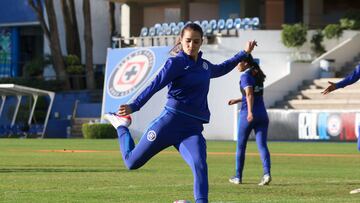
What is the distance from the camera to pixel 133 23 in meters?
63.2

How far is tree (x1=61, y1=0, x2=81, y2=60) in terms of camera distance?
63.7m

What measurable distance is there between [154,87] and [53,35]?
49.3m

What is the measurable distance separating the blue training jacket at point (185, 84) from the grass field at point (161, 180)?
2524 millimetres

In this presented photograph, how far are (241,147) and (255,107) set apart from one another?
70 centimetres

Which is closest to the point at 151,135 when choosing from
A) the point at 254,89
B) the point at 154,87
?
the point at 154,87

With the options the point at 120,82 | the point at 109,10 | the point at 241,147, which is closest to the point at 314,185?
the point at 241,147

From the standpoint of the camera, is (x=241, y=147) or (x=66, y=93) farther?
(x=66, y=93)

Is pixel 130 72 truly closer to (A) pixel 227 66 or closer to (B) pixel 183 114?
(A) pixel 227 66

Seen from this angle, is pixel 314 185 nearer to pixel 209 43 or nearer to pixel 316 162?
pixel 316 162

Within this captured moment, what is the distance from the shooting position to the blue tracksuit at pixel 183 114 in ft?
35.9

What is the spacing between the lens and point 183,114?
36.5 feet

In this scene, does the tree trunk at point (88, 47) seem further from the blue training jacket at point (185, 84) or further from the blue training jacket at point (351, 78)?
the blue training jacket at point (185, 84)

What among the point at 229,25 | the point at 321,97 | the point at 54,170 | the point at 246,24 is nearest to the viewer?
the point at 54,170

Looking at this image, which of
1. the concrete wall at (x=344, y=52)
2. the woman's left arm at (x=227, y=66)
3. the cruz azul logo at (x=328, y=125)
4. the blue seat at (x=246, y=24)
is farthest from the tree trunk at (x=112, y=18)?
the woman's left arm at (x=227, y=66)
